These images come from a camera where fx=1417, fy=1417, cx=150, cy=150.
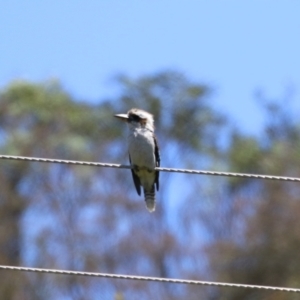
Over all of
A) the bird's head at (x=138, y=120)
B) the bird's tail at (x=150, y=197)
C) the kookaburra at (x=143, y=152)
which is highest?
the bird's head at (x=138, y=120)

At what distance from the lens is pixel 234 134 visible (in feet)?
154

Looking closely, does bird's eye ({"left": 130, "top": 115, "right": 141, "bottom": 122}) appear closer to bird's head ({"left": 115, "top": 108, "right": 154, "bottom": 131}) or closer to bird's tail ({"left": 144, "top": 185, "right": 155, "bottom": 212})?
bird's head ({"left": 115, "top": 108, "right": 154, "bottom": 131})

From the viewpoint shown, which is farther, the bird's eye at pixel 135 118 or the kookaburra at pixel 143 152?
the bird's eye at pixel 135 118

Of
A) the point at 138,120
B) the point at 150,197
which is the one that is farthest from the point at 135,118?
the point at 150,197

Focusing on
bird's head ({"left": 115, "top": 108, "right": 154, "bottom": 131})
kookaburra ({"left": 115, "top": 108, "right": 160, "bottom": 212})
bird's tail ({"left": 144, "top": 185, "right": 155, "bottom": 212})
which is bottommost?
bird's tail ({"left": 144, "top": 185, "right": 155, "bottom": 212})

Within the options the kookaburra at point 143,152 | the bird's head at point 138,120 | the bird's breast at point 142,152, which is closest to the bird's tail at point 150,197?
the kookaburra at point 143,152

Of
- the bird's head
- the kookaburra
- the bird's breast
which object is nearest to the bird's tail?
the kookaburra

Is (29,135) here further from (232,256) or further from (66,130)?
(232,256)

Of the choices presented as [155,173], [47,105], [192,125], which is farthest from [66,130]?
[155,173]

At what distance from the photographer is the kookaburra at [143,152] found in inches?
533

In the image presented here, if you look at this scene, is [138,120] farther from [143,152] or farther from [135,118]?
[143,152]

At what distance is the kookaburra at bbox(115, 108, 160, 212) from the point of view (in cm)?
1353

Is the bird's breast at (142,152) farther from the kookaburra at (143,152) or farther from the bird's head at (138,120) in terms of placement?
the bird's head at (138,120)

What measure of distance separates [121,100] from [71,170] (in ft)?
9.14
